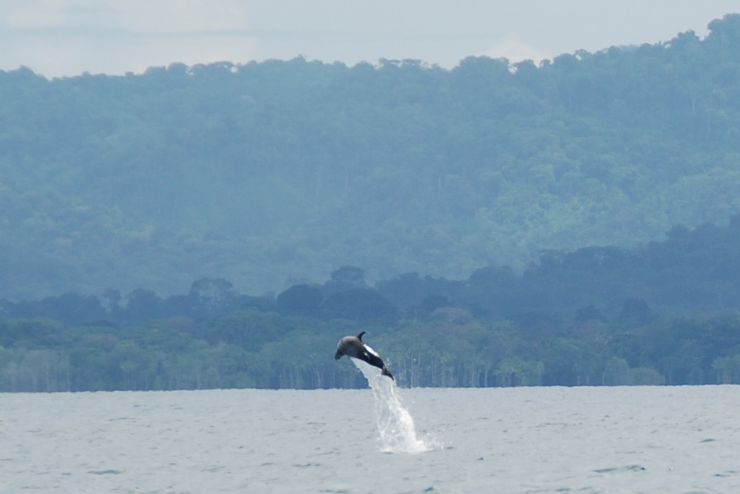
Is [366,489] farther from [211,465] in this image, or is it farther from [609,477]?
[211,465]

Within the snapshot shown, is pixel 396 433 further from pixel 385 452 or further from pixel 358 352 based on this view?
pixel 358 352

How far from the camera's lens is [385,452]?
103 m

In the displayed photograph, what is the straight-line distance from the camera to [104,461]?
104 meters

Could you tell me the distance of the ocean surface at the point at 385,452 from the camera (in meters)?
85.8

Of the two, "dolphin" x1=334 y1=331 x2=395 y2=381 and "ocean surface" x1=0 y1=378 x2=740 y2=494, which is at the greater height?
"dolphin" x1=334 y1=331 x2=395 y2=381

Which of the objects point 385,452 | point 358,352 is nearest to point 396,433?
point 385,452

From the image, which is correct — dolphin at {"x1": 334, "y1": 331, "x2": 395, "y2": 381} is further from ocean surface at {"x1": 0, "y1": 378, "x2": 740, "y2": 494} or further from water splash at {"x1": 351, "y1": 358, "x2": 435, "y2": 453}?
ocean surface at {"x1": 0, "y1": 378, "x2": 740, "y2": 494}

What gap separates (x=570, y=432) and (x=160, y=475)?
37461mm

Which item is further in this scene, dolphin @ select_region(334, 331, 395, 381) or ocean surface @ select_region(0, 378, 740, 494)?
ocean surface @ select_region(0, 378, 740, 494)

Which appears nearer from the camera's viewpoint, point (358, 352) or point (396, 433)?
point (358, 352)

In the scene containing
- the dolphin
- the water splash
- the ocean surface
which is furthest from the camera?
the water splash

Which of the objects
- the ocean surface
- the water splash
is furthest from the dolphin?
the ocean surface

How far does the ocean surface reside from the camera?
85.8m

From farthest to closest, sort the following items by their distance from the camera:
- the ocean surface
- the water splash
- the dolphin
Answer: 1. the water splash
2. the ocean surface
3. the dolphin
